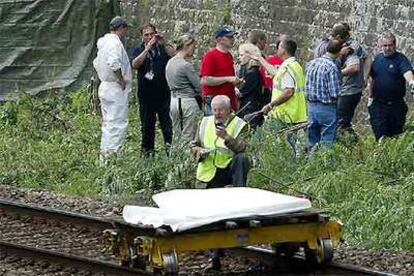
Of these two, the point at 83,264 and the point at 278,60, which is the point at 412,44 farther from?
the point at 83,264

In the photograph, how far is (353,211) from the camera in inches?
537

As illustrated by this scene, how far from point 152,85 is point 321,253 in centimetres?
686

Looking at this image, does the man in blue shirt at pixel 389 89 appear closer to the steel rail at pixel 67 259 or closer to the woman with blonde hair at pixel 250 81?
the woman with blonde hair at pixel 250 81

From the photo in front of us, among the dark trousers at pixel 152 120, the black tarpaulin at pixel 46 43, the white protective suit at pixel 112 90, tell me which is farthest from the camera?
the black tarpaulin at pixel 46 43

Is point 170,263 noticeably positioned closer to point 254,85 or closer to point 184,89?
point 184,89

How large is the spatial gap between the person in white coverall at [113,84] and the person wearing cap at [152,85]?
8.1 inches

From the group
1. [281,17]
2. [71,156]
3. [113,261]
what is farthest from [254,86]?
[113,261]

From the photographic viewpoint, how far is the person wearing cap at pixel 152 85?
57.5ft

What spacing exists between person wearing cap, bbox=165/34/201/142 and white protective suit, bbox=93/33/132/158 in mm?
847

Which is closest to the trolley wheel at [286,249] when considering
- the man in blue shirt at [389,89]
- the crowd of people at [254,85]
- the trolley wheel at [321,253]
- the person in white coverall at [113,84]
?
the trolley wheel at [321,253]

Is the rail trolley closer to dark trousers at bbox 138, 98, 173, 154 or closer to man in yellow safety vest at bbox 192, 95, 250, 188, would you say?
man in yellow safety vest at bbox 192, 95, 250, 188

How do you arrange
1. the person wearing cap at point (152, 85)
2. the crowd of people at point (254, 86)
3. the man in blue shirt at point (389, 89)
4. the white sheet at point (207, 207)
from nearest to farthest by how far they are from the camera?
1. the white sheet at point (207, 207)
2. the crowd of people at point (254, 86)
3. the man in blue shirt at point (389, 89)
4. the person wearing cap at point (152, 85)

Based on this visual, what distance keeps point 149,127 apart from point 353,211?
15.9 feet

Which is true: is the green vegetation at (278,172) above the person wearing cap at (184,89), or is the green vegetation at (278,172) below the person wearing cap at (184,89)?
below
